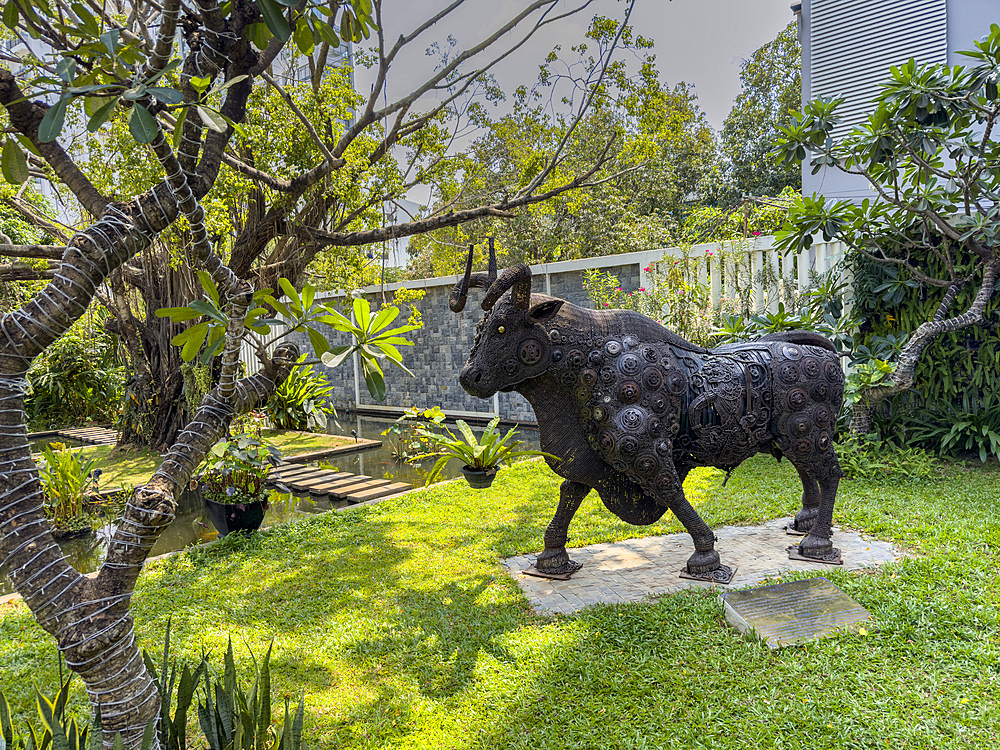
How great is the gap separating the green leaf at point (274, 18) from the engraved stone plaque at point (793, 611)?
3.29 meters

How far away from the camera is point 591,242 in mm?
18344

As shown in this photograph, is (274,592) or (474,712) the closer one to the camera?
(474,712)

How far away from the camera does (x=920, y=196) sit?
6.27 meters

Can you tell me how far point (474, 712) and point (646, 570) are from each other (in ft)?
6.22

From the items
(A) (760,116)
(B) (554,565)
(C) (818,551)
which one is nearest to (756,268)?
(C) (818,551)

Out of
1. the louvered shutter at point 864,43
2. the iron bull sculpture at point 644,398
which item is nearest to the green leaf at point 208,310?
the iron bull sculpture at point 644,398

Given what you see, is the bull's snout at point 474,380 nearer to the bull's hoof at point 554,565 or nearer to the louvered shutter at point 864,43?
the bull's hoof at point 554,565

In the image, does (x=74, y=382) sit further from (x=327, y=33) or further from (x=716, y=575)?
(x=327, y=33)

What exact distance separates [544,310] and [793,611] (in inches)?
83.4

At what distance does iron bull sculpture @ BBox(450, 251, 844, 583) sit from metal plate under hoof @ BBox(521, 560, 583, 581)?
1 cm

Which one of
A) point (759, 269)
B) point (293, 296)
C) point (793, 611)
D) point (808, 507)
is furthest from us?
point (759, 269)

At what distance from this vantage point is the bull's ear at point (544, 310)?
11.9 ft

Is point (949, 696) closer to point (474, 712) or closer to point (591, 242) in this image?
point (474, 712)

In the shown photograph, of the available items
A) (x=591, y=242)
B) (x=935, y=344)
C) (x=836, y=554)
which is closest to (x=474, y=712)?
(x=836, y=554)
